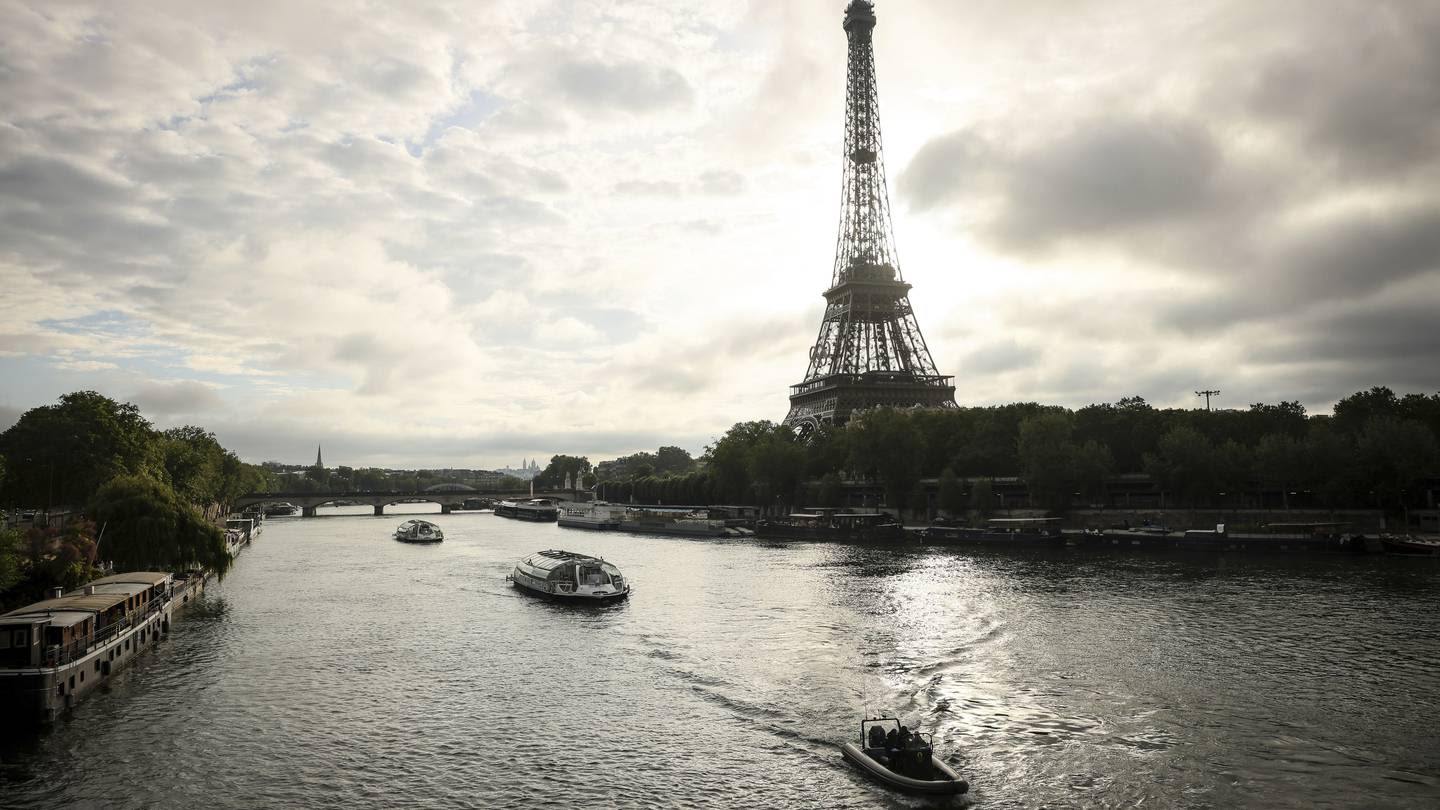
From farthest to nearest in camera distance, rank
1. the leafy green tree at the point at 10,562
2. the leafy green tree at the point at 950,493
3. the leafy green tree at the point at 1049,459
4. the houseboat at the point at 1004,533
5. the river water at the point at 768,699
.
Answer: the leafy green tree at the point at 950,493
the leafy green tree at the point at 1049,459
the houseboat at the point at 1004,533
the leafy green tree at the point at 10,562
the river water at the point at 768,699

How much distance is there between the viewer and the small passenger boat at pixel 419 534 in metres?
131

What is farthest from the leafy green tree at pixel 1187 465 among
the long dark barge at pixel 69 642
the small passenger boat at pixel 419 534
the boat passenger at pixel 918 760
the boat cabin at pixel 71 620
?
the long dark barge at pixel 69 642

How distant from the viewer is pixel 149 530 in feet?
194

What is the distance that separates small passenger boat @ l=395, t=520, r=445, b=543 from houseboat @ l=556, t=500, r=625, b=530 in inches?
1105

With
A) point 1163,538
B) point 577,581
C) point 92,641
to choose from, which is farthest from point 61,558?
point 1163,538

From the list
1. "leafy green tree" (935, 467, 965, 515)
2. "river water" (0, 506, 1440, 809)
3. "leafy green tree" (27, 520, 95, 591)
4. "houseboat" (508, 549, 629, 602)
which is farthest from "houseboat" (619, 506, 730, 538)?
"leafy green tree" (27, 520, 95, 591)

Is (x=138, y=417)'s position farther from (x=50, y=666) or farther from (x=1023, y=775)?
(x=1023, y=775)

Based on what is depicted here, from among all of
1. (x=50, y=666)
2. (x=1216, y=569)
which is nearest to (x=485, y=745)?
(x=50, y=666)

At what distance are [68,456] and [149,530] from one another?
38300mm

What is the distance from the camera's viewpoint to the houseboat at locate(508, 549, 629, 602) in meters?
65.4

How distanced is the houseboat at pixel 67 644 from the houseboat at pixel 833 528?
8793cm

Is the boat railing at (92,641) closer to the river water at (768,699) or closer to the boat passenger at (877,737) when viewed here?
the river water at (768,699)

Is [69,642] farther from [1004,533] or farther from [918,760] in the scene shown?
[1004,533]

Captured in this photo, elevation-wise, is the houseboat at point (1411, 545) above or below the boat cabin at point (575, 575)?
above
